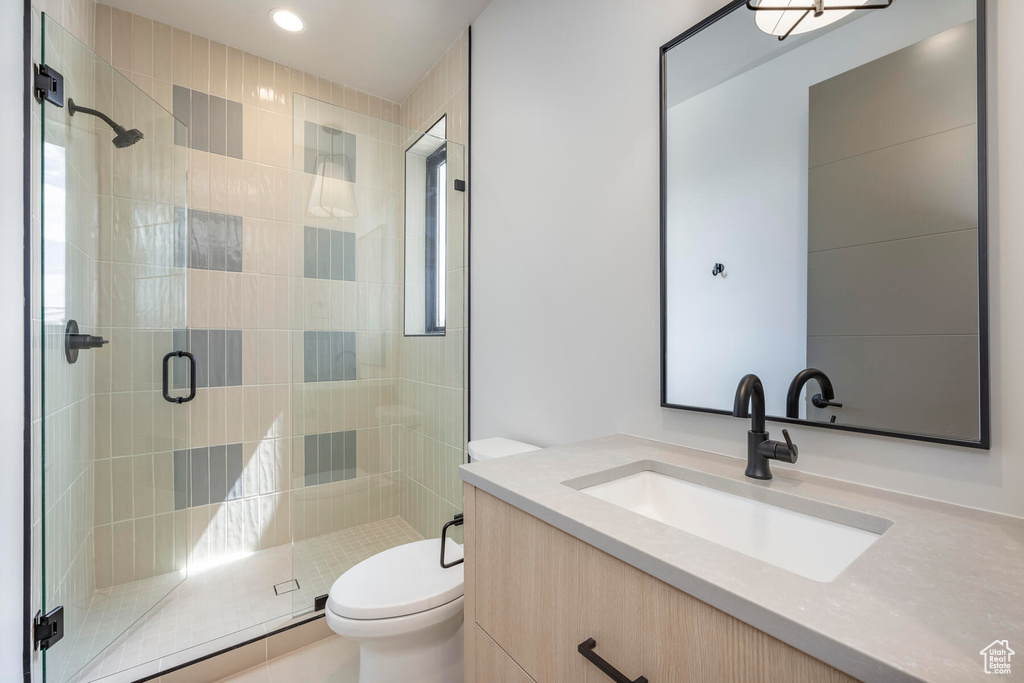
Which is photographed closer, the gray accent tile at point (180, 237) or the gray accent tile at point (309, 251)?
the gray accent tile at point (309, 251)

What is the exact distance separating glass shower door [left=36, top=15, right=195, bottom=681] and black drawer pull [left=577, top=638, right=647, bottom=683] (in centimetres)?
148

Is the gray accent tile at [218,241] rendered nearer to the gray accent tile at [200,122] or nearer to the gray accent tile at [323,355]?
the gray accent tile at [200,122]

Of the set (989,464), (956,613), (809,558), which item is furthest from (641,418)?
(956,613)

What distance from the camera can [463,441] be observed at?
6.63 feet

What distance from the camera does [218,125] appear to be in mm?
2129

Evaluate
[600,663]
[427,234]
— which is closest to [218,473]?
[427,234]

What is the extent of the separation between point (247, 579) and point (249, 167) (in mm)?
2004

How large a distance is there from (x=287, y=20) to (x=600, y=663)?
2.58 meters

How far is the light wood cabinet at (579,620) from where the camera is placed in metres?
0.49

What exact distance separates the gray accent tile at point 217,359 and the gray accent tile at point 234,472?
0.33m

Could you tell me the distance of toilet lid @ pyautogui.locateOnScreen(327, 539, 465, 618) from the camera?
1.23m

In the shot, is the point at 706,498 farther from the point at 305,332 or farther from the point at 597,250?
the point at 305,332

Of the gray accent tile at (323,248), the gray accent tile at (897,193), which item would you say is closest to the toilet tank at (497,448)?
the gray accent tile at (323,248)

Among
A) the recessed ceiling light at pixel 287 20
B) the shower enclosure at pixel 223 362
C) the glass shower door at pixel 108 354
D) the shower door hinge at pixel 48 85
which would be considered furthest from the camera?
the recessed ceiling light at pixel 287 20
